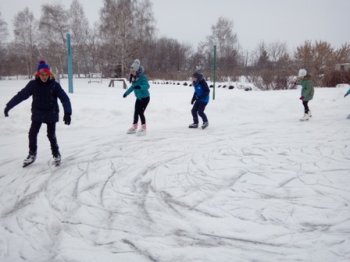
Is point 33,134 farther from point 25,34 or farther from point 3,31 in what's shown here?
point 25,34

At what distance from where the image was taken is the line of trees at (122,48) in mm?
23516

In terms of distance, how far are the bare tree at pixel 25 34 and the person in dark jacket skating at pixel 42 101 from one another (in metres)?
41.5

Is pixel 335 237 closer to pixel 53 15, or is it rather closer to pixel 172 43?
pixel 53 15

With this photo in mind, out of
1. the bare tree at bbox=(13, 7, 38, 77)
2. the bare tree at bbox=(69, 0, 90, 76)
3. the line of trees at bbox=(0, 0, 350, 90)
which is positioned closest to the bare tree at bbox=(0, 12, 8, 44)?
the line of trees at bbox=(0, 0, 350, 90)

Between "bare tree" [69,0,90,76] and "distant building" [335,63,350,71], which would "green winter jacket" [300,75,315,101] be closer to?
"distant building" [335,63,350,71]

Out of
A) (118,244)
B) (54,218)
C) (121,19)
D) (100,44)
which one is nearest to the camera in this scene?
(118,244)

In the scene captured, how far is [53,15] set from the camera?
3312 cm

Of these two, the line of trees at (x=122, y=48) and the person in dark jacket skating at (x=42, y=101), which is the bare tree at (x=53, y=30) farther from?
the person in dark jacket skating at (x=42, y=101)

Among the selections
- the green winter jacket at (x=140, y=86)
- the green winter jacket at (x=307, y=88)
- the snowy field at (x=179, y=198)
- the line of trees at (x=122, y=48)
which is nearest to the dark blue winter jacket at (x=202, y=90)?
the snowy field at (x=179, y=198)

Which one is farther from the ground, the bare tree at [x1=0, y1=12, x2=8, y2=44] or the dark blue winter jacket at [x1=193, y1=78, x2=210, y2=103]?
the bare tree at [x1=0, y1=12, x2=8, y2=44]

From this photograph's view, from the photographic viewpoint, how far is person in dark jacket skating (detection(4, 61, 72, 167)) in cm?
431

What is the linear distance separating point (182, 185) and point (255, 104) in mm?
8095

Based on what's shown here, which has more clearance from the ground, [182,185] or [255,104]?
[255,104]

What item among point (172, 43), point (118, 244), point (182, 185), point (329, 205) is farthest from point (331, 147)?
point (172, 43)
